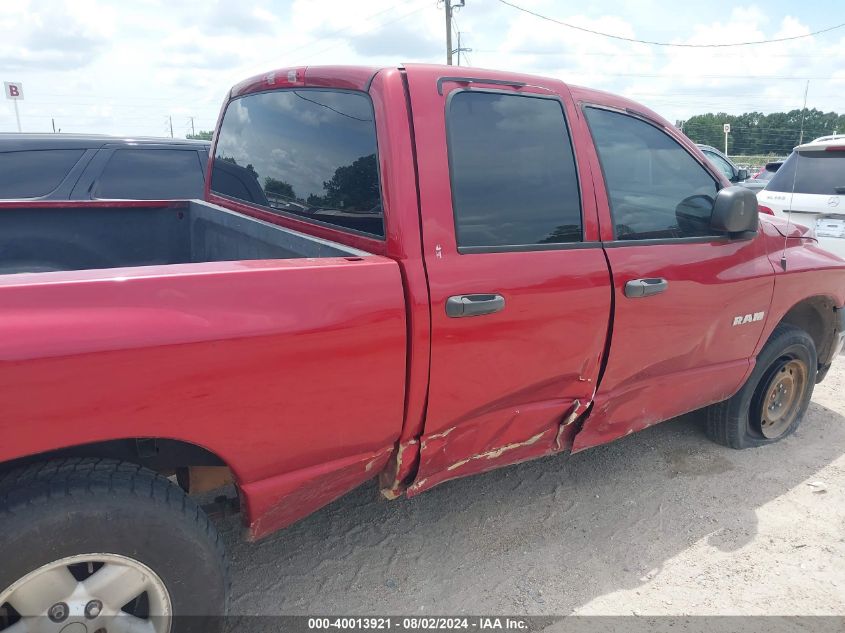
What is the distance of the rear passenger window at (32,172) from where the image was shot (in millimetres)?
5262

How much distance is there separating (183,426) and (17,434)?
1.32ft

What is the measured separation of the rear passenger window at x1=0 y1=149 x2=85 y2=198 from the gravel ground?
12.6 feet

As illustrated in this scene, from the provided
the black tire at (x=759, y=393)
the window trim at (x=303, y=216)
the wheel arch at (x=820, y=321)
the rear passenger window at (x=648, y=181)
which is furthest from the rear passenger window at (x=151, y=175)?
the wheel arch at (x=820, y=321)

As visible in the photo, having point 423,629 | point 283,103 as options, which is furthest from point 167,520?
→ point 283,103

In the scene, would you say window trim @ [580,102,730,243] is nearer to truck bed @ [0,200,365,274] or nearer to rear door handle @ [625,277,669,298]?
rear door handle @ [625,277,669,298]

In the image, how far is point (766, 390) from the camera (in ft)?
12.7

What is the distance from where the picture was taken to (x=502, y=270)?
239 cm

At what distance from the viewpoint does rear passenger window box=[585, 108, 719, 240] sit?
2850 millimetres

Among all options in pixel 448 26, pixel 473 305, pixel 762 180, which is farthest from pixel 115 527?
pixel 448 26

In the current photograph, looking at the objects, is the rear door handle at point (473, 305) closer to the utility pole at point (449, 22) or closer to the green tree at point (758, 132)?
the utility pole at point (449, 22)

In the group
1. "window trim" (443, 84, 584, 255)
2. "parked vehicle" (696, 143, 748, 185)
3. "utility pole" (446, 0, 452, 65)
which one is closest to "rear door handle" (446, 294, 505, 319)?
"window trim" (443, 84, 584, 255)

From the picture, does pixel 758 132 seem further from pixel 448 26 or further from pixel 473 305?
pixel 473 305

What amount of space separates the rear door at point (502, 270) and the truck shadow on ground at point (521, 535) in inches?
19.4

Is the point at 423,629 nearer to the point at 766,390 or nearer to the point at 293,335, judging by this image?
the point at 293,335
